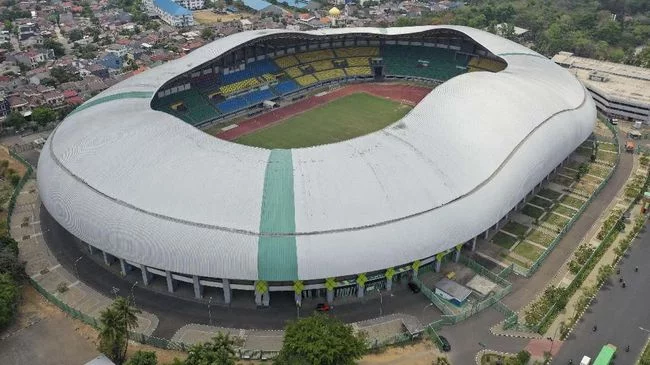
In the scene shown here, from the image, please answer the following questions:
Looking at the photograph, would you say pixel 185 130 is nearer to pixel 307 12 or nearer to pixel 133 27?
pixel 133 27

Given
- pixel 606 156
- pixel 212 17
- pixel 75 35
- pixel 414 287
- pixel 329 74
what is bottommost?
pixel 212 17

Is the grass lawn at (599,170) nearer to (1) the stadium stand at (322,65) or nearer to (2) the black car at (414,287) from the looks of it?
(2) the black car at (414,287)

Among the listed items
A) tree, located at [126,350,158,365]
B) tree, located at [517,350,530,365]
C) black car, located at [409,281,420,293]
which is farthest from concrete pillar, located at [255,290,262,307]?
tree, located at [517,350,530,365]

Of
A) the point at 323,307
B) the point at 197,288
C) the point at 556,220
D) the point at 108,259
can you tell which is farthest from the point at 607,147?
the point at 108,259

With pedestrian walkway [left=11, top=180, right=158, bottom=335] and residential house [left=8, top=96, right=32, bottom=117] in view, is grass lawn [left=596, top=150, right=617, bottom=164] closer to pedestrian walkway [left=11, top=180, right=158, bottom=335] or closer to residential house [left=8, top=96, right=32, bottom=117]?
pedestrian walkway [left=11, top=180, right=158, bottom=335]

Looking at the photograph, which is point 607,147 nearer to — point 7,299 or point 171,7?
point 7,299
